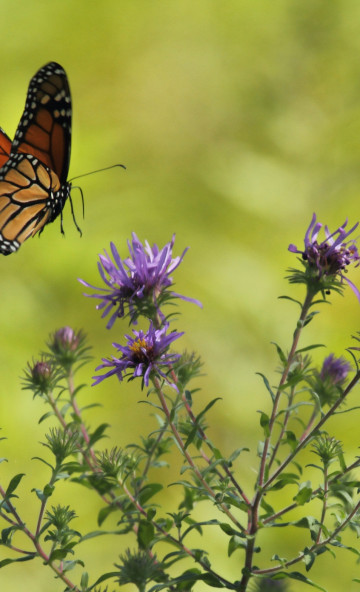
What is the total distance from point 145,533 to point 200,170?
1.35m

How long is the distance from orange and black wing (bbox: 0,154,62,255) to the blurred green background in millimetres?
511

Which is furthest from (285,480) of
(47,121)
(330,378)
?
(47,121)

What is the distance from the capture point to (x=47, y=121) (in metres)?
1.14

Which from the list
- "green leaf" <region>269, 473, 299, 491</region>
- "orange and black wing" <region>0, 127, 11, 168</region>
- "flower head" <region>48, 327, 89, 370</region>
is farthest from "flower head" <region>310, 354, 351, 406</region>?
"orange and black wing" <region>0, 127, 11, 168</region>

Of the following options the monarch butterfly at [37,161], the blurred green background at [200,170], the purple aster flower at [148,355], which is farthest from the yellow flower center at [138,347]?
the blurred green background at [200,170]

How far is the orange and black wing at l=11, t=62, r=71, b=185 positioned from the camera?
109cm

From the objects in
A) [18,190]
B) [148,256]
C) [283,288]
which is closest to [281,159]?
[283,288]

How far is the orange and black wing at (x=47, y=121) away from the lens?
1094 mm

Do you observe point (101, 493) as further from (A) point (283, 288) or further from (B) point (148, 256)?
(A) point (283, 288)

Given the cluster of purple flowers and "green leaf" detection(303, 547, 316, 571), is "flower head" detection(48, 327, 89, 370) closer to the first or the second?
the cluster of purple flowers

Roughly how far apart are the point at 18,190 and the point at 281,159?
0.93m

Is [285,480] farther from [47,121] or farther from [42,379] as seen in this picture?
[47,121]

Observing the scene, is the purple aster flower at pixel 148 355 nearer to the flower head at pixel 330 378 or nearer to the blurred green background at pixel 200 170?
the flower head at pixel 330 378

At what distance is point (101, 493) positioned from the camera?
0.81 meters
